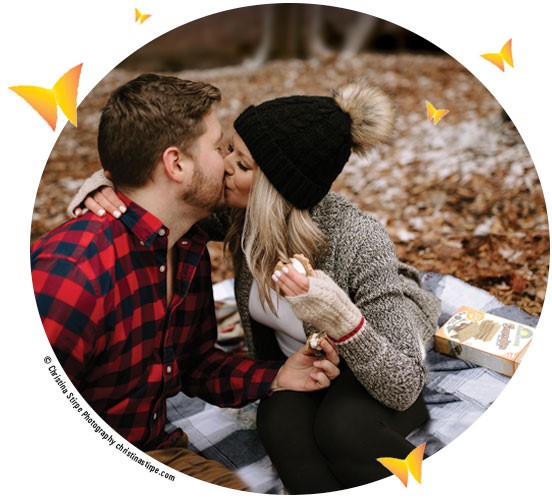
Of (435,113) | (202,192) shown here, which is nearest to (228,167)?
(202,192)

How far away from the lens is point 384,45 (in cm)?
782

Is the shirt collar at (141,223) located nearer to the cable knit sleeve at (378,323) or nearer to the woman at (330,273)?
the woman at (330,273)

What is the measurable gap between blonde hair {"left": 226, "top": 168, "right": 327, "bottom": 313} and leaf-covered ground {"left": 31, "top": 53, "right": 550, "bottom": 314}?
24.7 inches

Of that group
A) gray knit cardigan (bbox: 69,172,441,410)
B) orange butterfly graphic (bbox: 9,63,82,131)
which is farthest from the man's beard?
orange butterfly graphic (bbox: 9,63,82,131)

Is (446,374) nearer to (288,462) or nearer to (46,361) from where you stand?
(288,462)

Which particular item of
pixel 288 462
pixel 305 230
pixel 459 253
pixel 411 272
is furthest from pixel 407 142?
pixel 288 462

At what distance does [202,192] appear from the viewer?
1.97 meters

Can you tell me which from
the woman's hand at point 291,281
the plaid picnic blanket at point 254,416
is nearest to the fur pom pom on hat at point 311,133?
the woman's hand at point 291,281

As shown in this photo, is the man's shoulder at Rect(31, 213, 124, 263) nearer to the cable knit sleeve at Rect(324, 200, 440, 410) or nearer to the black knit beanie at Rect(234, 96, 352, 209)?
the black knit beanie at Rect(234, 96, 352, 209)

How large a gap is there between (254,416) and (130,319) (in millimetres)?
964

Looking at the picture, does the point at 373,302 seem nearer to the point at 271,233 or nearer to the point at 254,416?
the point at 271,233

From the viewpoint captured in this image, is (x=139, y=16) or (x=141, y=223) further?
(x=139, y=16)

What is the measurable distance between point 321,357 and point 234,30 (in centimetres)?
661

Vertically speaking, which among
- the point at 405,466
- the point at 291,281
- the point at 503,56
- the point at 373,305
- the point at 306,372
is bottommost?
the point at 405,466
